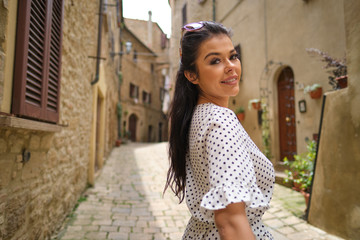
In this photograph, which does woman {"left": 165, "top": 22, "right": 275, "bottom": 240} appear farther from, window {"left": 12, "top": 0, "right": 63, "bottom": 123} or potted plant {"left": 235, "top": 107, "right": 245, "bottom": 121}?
potted plant {"left": 235, "top": 107, "right": 245, "bottom": 121}

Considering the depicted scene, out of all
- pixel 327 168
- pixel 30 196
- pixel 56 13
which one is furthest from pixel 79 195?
pixel 327 168

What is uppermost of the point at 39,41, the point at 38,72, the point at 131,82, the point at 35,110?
the point at 131,82

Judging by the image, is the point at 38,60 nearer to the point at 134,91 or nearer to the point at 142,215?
the point at 142,215

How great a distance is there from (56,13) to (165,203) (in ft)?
10.7

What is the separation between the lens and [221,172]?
2.29ft

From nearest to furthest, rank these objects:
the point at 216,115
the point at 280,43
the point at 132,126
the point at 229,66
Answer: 1. the point at 216,115
2. the point at 229,66
3. the point at 280,43
4. the point at 132,126

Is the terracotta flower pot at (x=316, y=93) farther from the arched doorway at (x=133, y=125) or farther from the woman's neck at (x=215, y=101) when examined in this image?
the arched doorway at (x=133, y=125)

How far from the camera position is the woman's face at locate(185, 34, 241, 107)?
0.90 meters

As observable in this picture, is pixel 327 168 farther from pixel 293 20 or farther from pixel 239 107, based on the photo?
pixel 239 107

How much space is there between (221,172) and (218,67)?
40 centimetres

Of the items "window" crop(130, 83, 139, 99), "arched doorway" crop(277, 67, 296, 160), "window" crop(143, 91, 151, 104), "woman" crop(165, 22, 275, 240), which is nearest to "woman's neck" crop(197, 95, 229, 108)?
"woman" crop(165, 22, 275, 240)

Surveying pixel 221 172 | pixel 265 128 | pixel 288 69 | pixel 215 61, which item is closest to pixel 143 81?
pixel 265 128

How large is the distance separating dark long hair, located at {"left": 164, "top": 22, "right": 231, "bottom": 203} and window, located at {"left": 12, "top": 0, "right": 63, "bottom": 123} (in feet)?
4.01

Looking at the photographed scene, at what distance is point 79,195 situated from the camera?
4.27 meters
